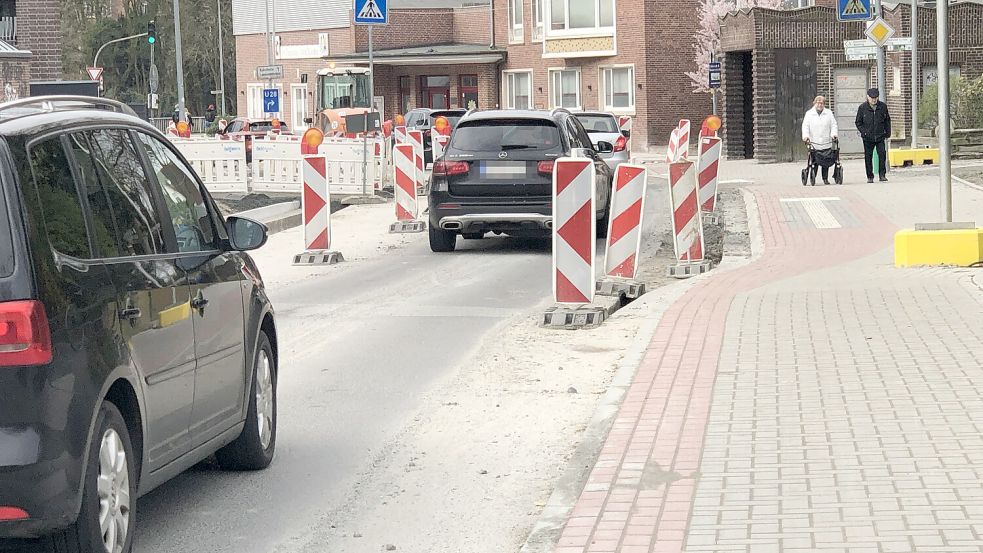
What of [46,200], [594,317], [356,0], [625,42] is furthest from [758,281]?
[625,42]

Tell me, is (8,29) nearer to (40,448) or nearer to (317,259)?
(317,259)

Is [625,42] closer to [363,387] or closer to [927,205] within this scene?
[927,205]

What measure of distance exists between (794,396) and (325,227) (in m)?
10.3

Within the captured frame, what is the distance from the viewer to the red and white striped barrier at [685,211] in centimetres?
1545

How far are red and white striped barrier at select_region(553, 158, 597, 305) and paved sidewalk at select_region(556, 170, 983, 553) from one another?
781 millimetres

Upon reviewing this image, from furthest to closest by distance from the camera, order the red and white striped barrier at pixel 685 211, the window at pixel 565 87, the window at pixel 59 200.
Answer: the window at pixel 565 87, the red and white striped barrier at pixel 685 211, the window at pixel 59 200

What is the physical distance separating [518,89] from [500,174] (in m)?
49.9

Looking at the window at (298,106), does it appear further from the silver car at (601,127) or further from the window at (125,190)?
the window at (125,190)

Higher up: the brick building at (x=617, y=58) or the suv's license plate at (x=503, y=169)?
the brick building at (x=617, y=58)

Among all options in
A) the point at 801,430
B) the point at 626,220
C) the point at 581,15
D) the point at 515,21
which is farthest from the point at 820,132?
the point at 515,21

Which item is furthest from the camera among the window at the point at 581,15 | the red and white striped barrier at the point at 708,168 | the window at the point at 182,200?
the window at the point at 581,15

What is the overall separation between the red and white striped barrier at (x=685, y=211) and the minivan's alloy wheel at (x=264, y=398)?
8337 mm

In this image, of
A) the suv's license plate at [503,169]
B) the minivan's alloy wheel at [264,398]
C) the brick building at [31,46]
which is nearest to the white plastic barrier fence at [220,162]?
the brick building at [31,46]

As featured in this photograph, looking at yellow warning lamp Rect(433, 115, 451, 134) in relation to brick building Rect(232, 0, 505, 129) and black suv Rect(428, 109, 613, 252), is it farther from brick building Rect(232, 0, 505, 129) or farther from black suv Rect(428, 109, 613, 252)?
brick building Rect(232, 0, 505, 129)
